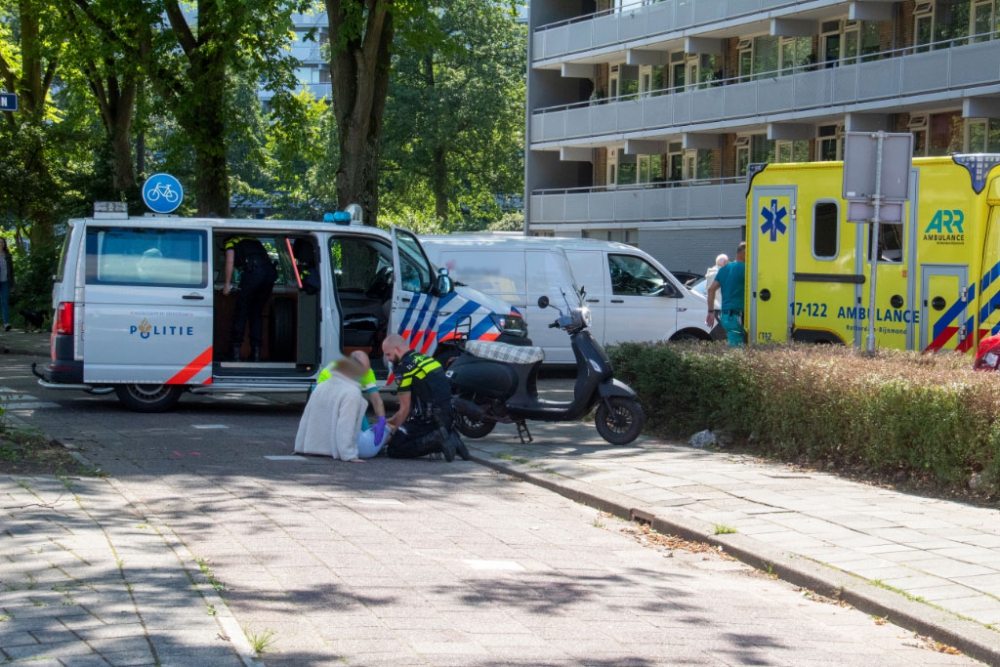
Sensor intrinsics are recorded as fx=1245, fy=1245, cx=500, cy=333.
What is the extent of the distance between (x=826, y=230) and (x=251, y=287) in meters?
6.92

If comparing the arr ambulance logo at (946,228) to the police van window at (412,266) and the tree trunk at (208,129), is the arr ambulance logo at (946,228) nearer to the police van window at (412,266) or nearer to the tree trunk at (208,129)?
the police van window at (412,266)

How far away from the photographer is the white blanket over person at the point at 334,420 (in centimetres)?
1049

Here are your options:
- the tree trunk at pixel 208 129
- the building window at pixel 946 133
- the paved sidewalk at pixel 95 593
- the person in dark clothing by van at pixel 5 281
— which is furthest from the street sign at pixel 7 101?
the building window at pixel 946 133

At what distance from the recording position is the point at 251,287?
14203mm

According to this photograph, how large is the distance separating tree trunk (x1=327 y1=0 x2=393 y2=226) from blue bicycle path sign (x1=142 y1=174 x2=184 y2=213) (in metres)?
4.77

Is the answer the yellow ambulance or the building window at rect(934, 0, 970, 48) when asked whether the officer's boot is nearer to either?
the yellow ambulance

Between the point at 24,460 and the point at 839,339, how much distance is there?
9621mm

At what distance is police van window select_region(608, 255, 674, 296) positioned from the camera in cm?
1831

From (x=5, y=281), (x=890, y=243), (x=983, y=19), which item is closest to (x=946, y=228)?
(x=890, y=243)

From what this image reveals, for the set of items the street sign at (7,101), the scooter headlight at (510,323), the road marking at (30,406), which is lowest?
the road marking at (30,406)

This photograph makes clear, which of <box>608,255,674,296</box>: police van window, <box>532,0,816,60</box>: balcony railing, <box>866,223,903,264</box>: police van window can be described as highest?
<box>532,0,816,60</box>: balcony railing

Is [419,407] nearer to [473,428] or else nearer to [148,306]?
[473,428]

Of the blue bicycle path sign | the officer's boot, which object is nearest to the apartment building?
the blue bicycle path sign

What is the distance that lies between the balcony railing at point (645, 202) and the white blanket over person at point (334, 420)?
2512 cm
